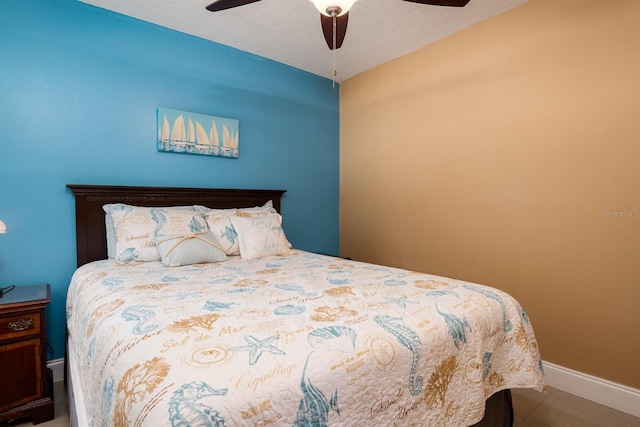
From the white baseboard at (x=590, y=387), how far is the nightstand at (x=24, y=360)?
49cm

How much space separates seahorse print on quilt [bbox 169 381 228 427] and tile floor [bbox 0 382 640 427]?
1.65 m

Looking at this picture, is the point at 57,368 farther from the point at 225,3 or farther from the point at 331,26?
the point at 331,26

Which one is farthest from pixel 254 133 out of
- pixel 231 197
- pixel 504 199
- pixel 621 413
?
pixel 621 413

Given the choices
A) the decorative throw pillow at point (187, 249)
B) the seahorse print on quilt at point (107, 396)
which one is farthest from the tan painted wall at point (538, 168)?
the seahorse print on quilt at point (107, 396)

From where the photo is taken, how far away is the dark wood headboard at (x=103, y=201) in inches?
87.7

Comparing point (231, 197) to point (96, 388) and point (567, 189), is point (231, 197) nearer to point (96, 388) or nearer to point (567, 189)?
point (96, 388)

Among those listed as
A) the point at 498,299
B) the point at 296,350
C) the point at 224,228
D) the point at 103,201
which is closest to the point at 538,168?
the point at 498,299

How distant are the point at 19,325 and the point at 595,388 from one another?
3.35m

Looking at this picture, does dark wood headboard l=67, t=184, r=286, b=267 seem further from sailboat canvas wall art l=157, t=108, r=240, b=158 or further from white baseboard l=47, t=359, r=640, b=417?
white baseboard l=47, t=359, r=640, b=417

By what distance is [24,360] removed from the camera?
5.62 ft

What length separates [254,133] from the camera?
310 centimetres

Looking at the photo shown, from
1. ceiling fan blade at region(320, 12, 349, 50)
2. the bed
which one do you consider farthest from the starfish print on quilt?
ceiling fan blade at region(320, 12, 349, 50)

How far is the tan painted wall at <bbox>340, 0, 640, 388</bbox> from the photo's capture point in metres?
1.88

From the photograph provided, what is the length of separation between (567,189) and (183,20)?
9.94 feet
